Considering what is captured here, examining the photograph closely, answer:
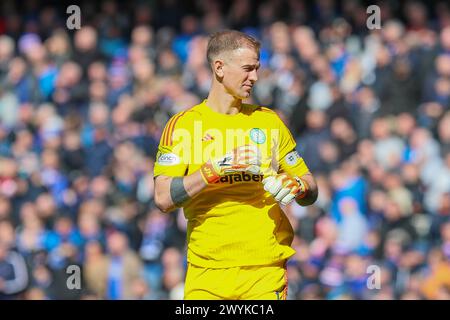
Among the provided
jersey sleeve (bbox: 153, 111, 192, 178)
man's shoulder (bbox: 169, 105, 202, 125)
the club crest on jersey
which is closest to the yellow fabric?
jersey sleeve (bbox: 153, 111, 192, 178)

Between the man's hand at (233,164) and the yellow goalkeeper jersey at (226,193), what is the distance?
0.24 m

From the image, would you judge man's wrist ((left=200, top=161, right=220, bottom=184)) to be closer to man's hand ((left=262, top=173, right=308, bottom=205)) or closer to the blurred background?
man's hand ((left=262, top=173, right=308, bottom=205))

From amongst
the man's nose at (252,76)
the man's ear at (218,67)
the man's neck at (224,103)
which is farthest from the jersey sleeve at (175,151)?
the man's nose at (252,76)

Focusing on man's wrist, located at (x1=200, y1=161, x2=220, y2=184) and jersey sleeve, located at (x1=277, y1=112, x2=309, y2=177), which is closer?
man's wrist, located at (x1=200, y1=161, x2=220, y2=184)

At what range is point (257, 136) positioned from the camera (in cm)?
722

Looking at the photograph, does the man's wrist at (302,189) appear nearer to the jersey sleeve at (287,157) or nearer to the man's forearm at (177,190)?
the jersey sleeve at (287,157)

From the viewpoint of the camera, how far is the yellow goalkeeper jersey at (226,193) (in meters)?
7.17

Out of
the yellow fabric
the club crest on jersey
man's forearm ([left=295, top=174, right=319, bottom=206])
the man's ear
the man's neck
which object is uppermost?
the man's ear

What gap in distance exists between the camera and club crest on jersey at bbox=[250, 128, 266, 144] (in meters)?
7.20

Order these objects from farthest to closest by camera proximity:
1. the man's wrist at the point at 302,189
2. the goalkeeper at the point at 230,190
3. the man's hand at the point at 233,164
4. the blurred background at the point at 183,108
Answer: the blurred background at the point at 183,108 → the goalkeeper at the point at 230,190 → the man's wrist at the point at 302,189 → the man's hand at the point at 233,164

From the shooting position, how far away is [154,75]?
16875mm

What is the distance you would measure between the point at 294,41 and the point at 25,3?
512cm

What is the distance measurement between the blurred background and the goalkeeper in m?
5.44

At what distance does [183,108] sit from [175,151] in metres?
8.62
